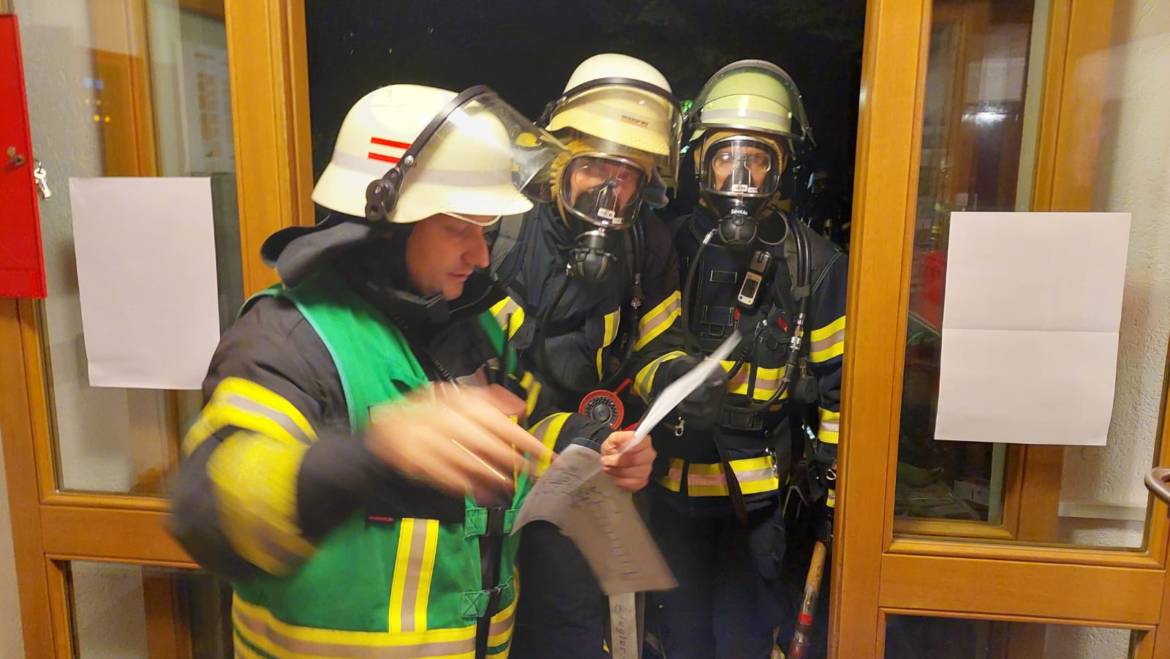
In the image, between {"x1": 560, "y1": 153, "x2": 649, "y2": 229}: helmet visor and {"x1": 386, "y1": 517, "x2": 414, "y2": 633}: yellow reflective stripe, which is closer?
{"x1": 386, "y1": 517, "x2": 414, "y2": 633}: yellow reflective stripe

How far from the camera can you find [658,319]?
127 centimetres

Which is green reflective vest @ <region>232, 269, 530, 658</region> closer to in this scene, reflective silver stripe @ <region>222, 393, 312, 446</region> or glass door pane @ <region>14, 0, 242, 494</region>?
reflective silver stripe @ <region>222, 393, 312, 446</region>

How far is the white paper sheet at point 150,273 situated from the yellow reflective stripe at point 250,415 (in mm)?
540

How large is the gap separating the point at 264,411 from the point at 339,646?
0.35 m

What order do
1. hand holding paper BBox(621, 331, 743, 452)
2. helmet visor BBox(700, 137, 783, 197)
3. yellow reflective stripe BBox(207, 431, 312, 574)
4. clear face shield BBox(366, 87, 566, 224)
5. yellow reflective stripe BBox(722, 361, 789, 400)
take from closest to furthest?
yellow reflective stripe BBox(207, 431, 312, 574)
clear face shield BBox(366, 87, 566, 224)
hand holding paper BBox(621, 331, 743, 452)
helmet visor BBox(700, 137, 783, 197)
yellow reflective stripe BBox(722, 361, 789, 400)

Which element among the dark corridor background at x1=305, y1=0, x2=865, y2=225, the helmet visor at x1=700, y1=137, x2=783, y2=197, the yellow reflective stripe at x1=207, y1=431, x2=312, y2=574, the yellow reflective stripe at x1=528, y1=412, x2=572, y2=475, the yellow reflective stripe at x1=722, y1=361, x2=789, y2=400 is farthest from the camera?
the yellow reflective stripe at x1=722, y1=361, x2=789, y2=400

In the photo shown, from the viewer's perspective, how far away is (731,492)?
141cm

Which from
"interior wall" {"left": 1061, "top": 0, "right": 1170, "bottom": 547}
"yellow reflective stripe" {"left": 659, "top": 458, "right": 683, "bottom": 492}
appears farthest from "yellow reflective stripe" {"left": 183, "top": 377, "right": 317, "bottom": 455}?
"interior wall" {"left": 1061, "top": 0, "right": 1170, "bottom": 547}

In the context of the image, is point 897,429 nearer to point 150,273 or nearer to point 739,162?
point 739,162

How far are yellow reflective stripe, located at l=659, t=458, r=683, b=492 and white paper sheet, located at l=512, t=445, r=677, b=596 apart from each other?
0.21m

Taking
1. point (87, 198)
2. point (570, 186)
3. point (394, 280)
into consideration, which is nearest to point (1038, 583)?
point (570, 186)

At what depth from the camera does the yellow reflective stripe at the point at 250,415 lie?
69cm

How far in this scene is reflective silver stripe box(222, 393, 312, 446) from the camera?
0.69 metres

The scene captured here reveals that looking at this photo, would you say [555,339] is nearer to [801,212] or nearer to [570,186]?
[570,186]
